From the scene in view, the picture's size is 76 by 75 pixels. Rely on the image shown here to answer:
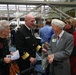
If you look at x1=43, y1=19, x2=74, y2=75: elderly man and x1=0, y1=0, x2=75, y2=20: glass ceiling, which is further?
x1=0, y1=0, x2=75, y2=20: glass ceiling

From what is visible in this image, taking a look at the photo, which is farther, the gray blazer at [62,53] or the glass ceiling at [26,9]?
the glass ceiling at [26,9]

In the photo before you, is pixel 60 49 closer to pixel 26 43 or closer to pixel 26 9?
pixel 26 43

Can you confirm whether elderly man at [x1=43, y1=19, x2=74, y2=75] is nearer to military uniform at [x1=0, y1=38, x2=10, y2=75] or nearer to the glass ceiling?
military uniform at [x1=0, y1=38, x2=10, y2=75]

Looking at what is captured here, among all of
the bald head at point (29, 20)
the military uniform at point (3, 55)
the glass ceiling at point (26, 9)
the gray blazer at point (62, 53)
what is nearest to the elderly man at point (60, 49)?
the gray blazer at point (62, 53)

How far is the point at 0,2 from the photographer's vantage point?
18.1 ft

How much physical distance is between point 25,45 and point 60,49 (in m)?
0.64

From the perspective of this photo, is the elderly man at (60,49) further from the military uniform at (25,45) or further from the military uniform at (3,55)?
the military uniform at (3,55)

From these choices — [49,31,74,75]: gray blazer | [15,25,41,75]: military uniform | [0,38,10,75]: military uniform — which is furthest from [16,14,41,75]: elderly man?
[0,38,10,75]: military uniform

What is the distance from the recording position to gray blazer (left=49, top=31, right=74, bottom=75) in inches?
108

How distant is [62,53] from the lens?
2732 mm

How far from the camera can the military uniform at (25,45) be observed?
303 centimetres

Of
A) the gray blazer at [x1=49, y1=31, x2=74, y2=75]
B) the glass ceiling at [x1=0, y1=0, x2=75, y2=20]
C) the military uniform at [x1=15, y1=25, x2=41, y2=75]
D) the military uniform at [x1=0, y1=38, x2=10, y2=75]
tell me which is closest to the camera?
the military uniform at [x1=0, y1=38, x2=10, y2=75]

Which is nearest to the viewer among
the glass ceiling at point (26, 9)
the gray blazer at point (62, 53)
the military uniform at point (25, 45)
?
the gray blazer at point (62, 53)

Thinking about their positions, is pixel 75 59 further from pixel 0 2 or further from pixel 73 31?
pixel 0 2
